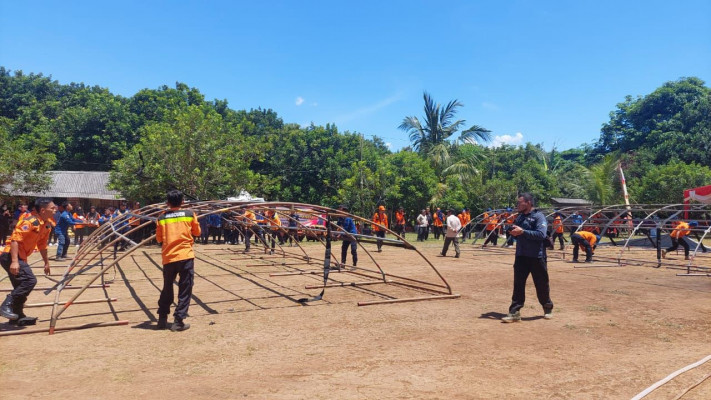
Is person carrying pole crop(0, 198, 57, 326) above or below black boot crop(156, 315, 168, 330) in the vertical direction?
above

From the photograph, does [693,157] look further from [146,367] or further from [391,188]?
[146,367]

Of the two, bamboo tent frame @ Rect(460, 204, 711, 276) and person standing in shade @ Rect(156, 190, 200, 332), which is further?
bamboo tent frame @ Rect(460, 204, 711, 276)

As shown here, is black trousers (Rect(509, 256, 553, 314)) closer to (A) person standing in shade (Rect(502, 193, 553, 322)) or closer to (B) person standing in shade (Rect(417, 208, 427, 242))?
(A) person standing in shade (Rect(502, 193, 553, 322))

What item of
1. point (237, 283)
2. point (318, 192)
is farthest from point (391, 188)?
point (237, 283)

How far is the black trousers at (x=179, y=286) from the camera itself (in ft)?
20.9

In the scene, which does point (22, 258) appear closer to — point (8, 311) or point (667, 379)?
point (8, 311)

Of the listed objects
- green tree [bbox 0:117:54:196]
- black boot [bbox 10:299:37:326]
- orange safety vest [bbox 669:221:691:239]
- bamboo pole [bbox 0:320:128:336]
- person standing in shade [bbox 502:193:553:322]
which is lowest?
bamboo pole [bbox 0:320:128:336]

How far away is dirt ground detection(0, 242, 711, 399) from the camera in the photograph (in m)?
4.41

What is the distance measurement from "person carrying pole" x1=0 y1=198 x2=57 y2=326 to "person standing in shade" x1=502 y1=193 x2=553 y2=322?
6.62 meters

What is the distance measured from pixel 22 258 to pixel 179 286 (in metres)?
2.15

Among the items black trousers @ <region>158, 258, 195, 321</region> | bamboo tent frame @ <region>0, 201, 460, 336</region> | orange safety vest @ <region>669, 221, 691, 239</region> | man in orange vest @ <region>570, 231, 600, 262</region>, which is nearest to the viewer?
black trousers @ <region>158, 258, 195, 321</region>

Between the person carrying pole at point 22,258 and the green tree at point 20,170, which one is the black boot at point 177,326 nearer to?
the person carrying pole at point 22,258

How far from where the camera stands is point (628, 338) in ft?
20.4

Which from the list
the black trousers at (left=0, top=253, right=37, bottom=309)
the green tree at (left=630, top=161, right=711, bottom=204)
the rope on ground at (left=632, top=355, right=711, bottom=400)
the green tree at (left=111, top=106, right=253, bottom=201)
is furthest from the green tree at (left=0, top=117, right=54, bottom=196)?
the green tree at (left=630, top=161, right=711, bottom=204)
